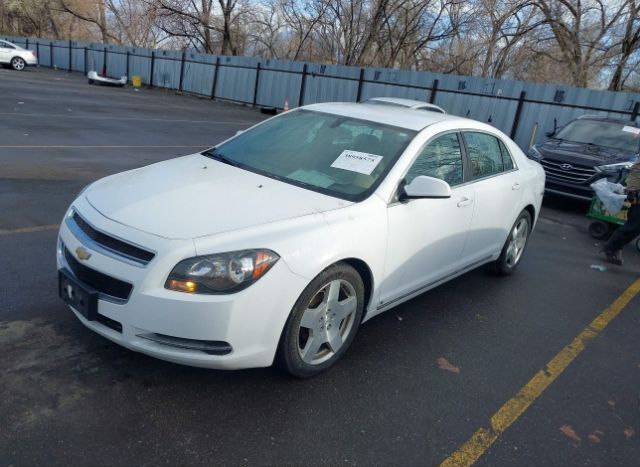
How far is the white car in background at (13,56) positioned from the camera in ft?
103

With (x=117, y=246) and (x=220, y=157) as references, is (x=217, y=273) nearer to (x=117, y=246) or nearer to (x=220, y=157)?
(x=117, y=246)

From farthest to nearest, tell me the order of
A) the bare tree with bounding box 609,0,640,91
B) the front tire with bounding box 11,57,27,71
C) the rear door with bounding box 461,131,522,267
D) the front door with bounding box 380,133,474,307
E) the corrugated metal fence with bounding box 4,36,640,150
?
1. the front tire with bounding box 11,57,27,71
2. the bare tree with bounding box 609,0,640,91
3. the corrugated metal fence with bounding box 4,36,640,150
4. the rear door with bounding box 461,131,522,267
5. the front door with bounding box 380,133,474,307

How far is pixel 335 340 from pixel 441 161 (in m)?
1.67

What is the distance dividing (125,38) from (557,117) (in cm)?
5407

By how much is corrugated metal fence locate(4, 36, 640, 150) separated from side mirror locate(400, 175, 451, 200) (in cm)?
1158

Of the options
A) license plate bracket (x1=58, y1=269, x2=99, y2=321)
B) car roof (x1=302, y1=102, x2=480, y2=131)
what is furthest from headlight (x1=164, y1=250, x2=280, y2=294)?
car roof (x1=302, y1=102, x2=480, y2=131)

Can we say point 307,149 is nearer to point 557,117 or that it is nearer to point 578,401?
point 578,401

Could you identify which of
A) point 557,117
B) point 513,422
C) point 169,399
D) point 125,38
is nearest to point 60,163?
point 169,399

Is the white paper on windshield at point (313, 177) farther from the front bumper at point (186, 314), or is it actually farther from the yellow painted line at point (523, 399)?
the yellow painted line at point (523, 399)

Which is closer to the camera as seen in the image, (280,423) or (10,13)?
(280,423)

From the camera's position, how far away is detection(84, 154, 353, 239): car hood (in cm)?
282

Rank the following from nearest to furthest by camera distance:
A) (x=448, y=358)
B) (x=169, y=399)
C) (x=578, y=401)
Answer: (x=169, y=399), (x=578, y=401), (x=448, y=358)

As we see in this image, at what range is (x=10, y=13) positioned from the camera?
56812 millimetres

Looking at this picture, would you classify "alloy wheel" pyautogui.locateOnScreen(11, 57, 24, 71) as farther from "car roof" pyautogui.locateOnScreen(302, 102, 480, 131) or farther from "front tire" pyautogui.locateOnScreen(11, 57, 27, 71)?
"car roof" pyautogui.locateOnScreen(302, 102, 480, 131)
